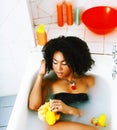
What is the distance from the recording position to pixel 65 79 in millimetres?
1559

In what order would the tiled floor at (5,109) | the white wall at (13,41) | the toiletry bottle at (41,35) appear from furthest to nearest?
1. the tiled floor at (5,109)
2. the toiletry bottle at (41,35)
3. the white wall at (13,41)

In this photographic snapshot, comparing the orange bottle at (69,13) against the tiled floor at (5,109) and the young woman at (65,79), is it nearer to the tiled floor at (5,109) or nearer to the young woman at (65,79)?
the young woman at (65,79)

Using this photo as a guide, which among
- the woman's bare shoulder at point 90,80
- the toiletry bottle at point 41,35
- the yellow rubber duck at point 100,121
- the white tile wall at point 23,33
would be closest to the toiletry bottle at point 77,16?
the white tile wall at point 23,33

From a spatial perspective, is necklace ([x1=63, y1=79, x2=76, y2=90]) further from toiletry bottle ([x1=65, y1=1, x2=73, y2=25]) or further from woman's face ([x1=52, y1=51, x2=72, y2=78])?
toiletry bottle ([x1=65, y1=1, x2=73, y2=25])

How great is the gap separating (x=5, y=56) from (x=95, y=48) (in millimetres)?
633

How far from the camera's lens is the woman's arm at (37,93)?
58.1 inches

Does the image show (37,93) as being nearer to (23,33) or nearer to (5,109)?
(23,33)

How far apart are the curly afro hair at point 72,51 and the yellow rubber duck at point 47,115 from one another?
253 millimetres

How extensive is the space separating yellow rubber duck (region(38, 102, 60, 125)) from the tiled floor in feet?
1.99

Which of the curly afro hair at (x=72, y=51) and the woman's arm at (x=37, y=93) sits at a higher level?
the curly afro hair at (x=72, y=51)

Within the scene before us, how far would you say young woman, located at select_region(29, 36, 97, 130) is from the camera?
1373 mm

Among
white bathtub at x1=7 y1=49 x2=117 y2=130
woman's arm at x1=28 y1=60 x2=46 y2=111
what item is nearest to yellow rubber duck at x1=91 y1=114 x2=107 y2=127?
white bathtub at x1=7 y1=49 x2=117 y2=130

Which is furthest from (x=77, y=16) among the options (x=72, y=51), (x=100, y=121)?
(x=100, y=121)

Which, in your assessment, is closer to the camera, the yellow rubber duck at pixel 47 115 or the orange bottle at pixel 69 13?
the yellow rubber duck at pixel 47 115
